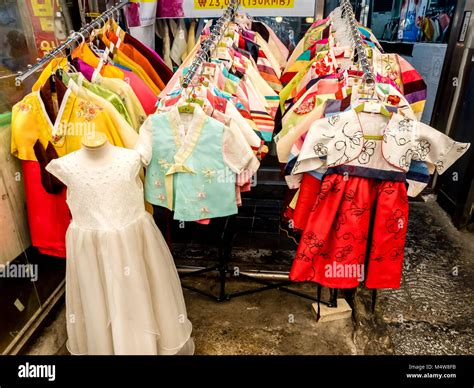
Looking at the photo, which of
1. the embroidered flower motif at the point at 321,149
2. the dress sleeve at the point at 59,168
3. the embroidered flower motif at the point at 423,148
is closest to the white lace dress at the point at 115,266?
the dress sleeve at the point at 59,168

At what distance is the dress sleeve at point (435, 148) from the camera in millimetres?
1569

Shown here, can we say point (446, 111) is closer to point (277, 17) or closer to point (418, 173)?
point (277, 17)

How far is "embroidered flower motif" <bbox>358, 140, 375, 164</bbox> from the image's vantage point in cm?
161

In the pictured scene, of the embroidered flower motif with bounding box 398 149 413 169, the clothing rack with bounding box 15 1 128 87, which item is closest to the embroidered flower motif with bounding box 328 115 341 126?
the embroidered flower motif with bounding box 398 149 413 169

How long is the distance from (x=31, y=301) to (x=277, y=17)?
9.11 feet

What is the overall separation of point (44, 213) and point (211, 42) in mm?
1280

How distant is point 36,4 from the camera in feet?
7.40

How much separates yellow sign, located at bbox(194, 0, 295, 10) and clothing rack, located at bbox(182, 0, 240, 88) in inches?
6.7

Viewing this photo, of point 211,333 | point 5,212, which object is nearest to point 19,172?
point 5,212

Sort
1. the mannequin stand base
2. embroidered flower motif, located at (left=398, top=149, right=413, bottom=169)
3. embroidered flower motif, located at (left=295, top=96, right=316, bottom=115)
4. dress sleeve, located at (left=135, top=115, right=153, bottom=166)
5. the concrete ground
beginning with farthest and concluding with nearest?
1. the mannequin stand base
2. the concrete ground
3. embroidered flower motif, located at (left=295, top=96, right=316, bottom=115)
4. dress sleeve, located at (left=135, top=115, right=153, bottom=166)
5. embroidered flower motif, located at (left=398, top=149, right=413, bottom=169)

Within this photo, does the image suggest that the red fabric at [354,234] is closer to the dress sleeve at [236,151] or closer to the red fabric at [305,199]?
the red fabric at [305,199]

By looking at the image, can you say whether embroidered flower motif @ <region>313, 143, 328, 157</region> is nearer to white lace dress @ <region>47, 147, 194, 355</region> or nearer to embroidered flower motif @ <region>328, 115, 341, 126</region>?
embroidered flower motif @ <region>328, 115, 341, 126</region>

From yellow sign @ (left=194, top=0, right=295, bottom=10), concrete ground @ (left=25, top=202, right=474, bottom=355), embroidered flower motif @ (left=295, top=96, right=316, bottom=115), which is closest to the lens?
embroidered flower motif @ (left=295, top=96, right=316, bottom=115)

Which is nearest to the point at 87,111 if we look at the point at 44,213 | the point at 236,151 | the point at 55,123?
the point at 55,123
